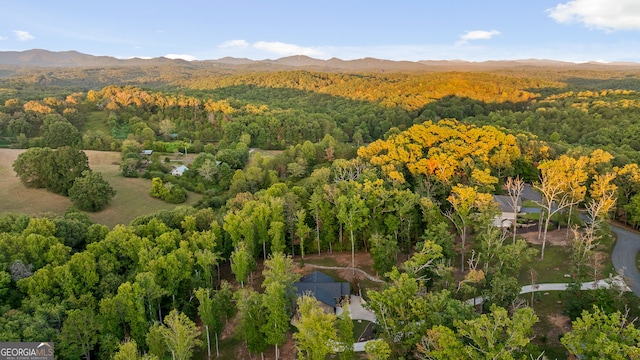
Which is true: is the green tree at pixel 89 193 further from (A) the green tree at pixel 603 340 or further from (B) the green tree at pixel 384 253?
(A) the green tree at pixel 603 340

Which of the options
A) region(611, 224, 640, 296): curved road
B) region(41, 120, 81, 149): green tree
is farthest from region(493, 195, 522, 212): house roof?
region(41, 120, 81, 149): green tree

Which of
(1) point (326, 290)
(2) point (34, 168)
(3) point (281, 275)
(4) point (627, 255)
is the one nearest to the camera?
(3) point (281, 275)

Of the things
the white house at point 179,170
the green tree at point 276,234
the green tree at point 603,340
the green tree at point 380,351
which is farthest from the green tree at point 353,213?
the white house at point 179,170

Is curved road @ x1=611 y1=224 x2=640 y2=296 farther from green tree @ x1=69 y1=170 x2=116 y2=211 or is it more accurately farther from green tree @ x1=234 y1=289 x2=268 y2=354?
green tree @ x1=69 y1=170 x2=116 y2=211

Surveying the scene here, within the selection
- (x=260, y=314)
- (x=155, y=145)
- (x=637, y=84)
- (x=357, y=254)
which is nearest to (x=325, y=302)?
(x=260, y=314)

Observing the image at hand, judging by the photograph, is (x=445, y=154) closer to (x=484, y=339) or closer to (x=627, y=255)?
(x=627, y=255)

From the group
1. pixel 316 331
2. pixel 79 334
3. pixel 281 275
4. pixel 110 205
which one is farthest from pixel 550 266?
pixel 110 205
